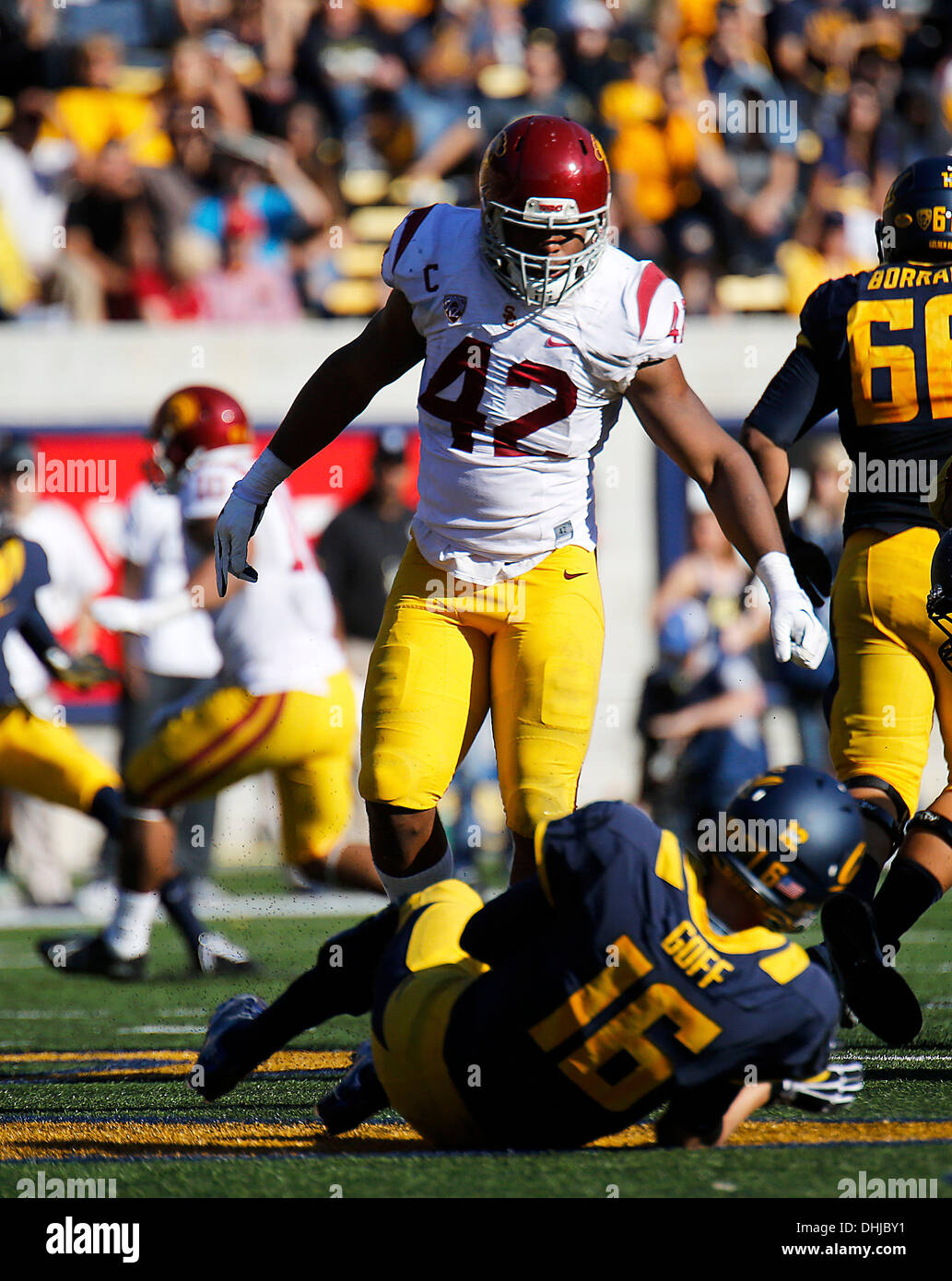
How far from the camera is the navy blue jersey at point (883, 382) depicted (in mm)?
4176

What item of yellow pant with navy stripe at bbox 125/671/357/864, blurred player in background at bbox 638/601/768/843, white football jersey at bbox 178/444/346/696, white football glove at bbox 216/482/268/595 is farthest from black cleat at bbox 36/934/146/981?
blurred player in background at bbox 638/601/768/843

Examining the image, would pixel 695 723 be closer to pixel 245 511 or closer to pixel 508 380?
pixel 245 511

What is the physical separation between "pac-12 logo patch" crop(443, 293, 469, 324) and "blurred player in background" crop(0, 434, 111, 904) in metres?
3.94

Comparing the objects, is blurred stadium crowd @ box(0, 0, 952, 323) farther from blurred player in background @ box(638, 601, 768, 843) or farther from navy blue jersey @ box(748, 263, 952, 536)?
navy blue jersey @ box(748, 263, 952, 536)

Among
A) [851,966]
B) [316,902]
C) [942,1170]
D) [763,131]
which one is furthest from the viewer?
[763,131]

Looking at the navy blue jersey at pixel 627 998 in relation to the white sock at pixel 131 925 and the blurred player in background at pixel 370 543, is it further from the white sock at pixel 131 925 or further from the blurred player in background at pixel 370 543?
the blurred player in background at pixel 370 543

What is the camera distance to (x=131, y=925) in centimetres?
571

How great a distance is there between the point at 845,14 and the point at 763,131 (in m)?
1.81

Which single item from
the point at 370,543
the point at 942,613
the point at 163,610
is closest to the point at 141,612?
the point at 163,610

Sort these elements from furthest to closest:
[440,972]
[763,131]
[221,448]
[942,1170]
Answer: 1. [763,131]
2. [221,448]
3. [440,972]
4. [942,1170]

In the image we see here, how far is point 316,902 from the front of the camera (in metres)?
8.55

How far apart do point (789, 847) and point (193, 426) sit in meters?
3.45
